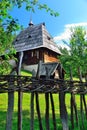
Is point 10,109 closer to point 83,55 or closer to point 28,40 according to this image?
point 83,55

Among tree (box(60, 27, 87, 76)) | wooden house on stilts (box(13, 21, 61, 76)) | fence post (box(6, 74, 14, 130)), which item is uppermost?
wooden house on stilts (box(13, 21, 61, 76))

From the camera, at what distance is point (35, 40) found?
49.4 meters

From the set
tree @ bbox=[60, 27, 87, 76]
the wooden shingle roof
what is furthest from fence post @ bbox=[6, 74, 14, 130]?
the wooden shingle roof

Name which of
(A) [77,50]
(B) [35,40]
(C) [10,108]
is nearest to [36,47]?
(B) [35,40]

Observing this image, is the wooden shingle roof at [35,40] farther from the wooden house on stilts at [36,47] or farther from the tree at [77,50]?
the tree at [77,50]

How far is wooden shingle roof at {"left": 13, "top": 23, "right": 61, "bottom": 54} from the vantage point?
49031 millimetres

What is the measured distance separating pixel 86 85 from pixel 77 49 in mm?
18571

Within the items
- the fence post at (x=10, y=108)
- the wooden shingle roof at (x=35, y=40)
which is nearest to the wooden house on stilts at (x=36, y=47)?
the wooden shingle roof at (x=35, y=40)

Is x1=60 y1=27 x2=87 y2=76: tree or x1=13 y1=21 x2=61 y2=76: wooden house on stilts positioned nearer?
x1=60 y1=27 x2=87 y2=76: tree

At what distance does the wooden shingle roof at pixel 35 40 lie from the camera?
1930 inches

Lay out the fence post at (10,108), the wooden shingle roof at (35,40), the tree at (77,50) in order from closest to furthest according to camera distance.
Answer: the fence post at (10,108)
the tree at (77,50)
the wooden shingle roof at (35,40)

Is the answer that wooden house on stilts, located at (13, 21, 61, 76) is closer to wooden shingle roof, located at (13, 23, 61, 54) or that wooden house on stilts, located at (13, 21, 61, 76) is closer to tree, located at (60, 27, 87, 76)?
wooden shingle roof, located at (13, 23, 61, 54)

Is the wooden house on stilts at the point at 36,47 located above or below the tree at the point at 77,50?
above

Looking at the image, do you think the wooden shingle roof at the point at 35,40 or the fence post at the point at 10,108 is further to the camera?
the wooden shingle roof at the point at 35,40
